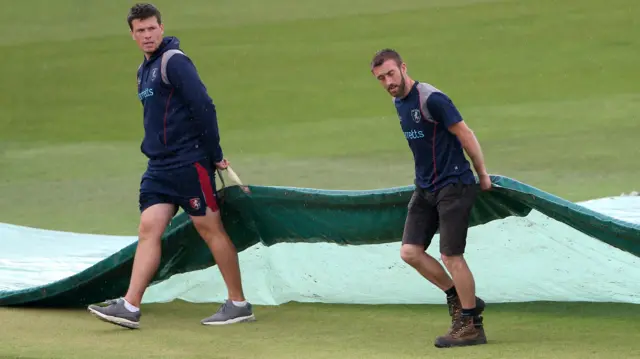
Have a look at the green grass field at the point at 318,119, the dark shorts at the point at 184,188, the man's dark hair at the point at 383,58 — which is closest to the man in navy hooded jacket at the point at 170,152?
the dark shorts at the point at 184,188

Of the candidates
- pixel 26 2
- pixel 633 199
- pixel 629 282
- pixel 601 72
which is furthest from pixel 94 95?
pixel 629 282

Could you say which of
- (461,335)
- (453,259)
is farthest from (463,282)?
(461,335)

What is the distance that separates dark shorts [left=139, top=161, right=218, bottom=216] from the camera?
217 inches

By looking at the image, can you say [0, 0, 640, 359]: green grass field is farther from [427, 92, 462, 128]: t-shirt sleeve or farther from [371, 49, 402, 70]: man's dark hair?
[371, 49, 402, 70]: man's dark hair

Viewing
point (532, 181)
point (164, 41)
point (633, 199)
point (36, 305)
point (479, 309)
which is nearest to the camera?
point (479, 309)

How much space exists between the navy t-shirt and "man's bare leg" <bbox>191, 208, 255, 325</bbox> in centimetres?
111

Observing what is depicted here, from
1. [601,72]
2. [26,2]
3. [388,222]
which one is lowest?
[388,222]

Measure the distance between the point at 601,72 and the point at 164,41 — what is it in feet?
30.8

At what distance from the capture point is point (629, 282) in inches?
225

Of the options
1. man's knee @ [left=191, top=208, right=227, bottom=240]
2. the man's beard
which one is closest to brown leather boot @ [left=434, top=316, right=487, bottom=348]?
the man's beard

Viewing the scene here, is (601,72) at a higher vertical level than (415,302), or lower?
higher

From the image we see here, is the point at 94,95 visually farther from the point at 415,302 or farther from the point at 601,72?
the point at 415,302

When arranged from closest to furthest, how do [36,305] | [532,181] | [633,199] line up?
[36,305], [633,199], [532,181]

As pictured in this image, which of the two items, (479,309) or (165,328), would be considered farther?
(165,328)
